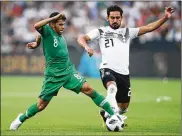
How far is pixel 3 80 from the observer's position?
2648 centimetres

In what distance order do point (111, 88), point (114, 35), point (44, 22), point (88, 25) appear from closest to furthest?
point (44, 22), point (111, 88), point (114, 35), point (88, 25)

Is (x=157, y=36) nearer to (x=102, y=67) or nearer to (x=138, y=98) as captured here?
(x=138, y=98)

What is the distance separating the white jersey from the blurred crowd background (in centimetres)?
1315

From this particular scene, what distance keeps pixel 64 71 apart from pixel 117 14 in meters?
1.35

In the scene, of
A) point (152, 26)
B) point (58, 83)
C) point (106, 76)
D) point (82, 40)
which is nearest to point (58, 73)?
point (58, 83)

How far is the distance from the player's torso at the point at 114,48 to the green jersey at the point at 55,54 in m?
0.80

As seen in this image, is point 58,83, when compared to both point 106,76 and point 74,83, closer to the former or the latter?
point 74,83

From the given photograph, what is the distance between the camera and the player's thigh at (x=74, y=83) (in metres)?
11.0

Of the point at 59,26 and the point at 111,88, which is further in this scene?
the point at 111,88

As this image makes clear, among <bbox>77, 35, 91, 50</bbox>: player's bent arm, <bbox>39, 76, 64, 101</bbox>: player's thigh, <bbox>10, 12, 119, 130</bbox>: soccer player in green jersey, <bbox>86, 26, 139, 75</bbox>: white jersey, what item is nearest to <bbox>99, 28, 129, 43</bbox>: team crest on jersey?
<bbox>86, 26, 139, 75</bbox>: white jersey

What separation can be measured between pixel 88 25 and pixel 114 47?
1734 centimetres

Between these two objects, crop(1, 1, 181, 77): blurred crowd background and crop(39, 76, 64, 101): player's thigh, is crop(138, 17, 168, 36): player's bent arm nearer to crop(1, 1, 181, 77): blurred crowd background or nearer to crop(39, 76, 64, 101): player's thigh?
crop(39, 76, 64, 101): player's thigh

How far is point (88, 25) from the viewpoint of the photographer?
28891 mm

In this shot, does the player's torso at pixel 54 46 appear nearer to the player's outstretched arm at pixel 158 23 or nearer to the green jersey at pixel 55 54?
the green jersey at pixel 55 54
